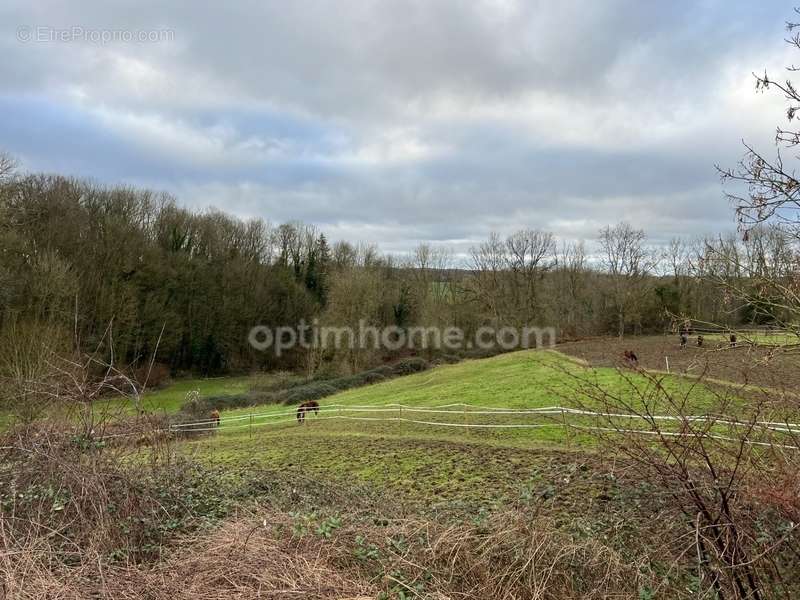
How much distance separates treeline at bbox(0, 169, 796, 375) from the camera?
31719 mm

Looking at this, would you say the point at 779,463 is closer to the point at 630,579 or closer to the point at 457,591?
the point at 630,579

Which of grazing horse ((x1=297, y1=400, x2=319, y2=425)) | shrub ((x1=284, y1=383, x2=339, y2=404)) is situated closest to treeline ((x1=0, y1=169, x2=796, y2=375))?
shrub ((x1=284, y1=383, x2=339, y2=404))

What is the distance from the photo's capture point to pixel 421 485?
9.52 metres

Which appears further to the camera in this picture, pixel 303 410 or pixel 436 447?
pixel 303 410

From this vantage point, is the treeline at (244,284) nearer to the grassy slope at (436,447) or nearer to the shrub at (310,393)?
the shrub at (310,393)

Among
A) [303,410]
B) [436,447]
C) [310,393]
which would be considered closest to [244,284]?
[310,393]

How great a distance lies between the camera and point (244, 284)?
1786 inches

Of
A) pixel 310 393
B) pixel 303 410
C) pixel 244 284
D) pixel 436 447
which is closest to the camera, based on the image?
pixel 436 447

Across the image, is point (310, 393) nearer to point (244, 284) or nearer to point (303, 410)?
point (303, 410)

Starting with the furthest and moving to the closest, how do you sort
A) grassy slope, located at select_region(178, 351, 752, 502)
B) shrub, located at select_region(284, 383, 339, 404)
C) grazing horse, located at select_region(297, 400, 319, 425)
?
1. shrub, located at select_region(284, 383, 339, 404)
2. grazing horse, located at select_region(297, 400, 319, 425)
3. grassy slope, located at select_region(178, 351, 752, 502)

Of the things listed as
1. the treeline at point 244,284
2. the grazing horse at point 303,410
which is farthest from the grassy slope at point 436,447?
the treeline at point 244,284

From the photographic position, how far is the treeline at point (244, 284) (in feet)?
104

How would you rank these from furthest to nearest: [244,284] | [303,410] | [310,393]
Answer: [244,284]
[310,393]
[303,410]

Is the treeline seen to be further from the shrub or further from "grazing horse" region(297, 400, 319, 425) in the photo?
"grazing horse" region(297, 400, 319, 425)
